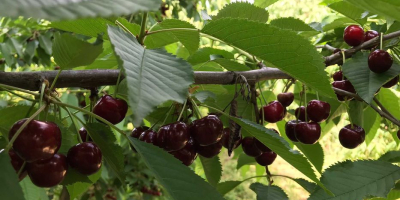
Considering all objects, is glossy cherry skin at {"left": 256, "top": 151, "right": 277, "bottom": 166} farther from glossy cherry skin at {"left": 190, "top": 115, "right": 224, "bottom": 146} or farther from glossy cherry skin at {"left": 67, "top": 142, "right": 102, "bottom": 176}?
glossy cherry skin at {"left": 67, "top": 142, "right": 102, "bottom": 176}

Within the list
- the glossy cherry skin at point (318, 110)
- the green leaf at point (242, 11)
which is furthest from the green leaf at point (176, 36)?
the glossy cherry skin at point (318, 110)

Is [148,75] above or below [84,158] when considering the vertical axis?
above

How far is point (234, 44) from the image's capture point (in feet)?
2.10

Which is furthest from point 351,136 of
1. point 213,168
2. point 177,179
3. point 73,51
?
point 73,51

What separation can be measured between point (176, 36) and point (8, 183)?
53 centimetres

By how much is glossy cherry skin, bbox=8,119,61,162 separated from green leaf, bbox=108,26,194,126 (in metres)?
0.15

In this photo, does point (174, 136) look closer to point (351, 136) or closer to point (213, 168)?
point (213, 168)

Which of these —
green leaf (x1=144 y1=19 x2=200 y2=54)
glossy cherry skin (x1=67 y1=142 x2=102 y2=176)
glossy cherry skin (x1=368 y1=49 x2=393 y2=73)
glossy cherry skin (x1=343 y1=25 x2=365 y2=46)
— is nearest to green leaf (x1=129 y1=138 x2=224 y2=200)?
glossy cherry skin (x1=67 y1=142 x2=102 y2=176)

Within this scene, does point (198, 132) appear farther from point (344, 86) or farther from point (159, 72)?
point (344, 86)

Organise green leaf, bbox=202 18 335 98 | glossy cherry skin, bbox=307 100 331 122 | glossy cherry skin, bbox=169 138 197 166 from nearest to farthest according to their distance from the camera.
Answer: green leaf, bbox=202 18 335 98 → glossy cherry skin, bbox=169 138 197 166 → glossy cherry skin, bbox=307 100 331 122

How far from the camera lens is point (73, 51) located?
529 millimetres

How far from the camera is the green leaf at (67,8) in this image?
13.1 inches

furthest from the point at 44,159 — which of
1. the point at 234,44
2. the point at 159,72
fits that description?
the point at 234,44

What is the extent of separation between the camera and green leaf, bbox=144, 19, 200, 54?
0.78 metres
